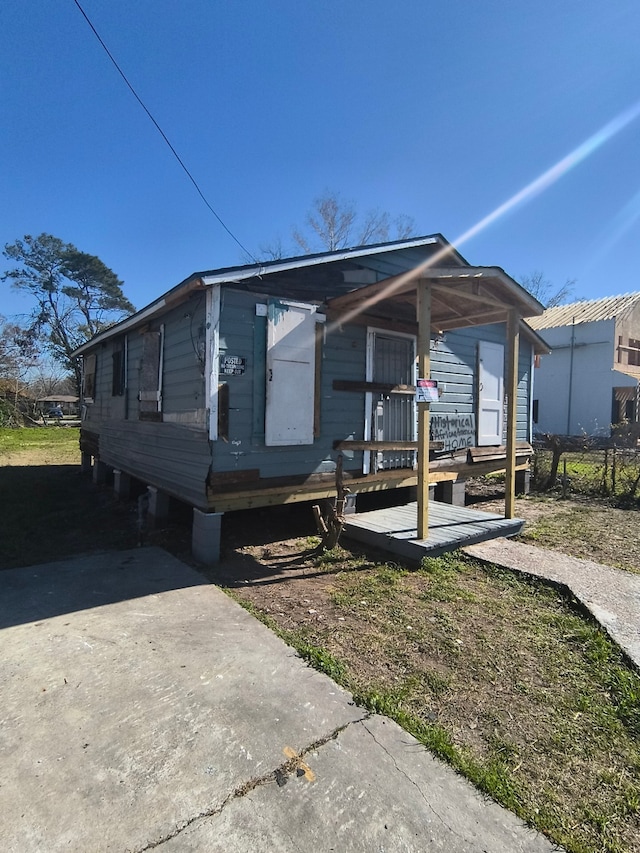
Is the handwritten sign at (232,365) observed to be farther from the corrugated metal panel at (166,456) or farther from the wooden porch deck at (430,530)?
the wooden porch deck at (430,530)

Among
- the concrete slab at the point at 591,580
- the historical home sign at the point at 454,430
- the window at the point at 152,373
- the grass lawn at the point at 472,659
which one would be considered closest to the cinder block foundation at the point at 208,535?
the grass lawn at the point at 472,659

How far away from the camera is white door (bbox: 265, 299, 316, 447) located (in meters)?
5.04

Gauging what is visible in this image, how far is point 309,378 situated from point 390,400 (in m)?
1.55

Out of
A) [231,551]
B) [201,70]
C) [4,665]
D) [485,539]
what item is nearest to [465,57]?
[201,70]

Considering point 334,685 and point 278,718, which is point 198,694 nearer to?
point 278,718

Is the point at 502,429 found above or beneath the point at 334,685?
above

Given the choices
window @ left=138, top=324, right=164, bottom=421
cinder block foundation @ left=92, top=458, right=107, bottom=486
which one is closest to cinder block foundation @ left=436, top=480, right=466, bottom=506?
window @ left=138, top=324, right=164, bottom=421

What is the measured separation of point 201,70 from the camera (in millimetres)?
6984

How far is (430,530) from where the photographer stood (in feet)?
16.6

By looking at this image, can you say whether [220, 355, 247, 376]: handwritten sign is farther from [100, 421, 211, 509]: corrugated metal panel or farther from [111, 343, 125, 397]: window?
[111, 343, 125, 397]: window

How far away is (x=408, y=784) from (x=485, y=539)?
145 inches

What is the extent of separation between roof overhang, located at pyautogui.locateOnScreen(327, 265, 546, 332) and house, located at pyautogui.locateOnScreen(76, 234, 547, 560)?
0.07 ft

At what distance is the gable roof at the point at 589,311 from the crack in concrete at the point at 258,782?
20.9m

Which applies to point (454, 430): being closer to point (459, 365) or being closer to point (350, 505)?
point (459, 365)
